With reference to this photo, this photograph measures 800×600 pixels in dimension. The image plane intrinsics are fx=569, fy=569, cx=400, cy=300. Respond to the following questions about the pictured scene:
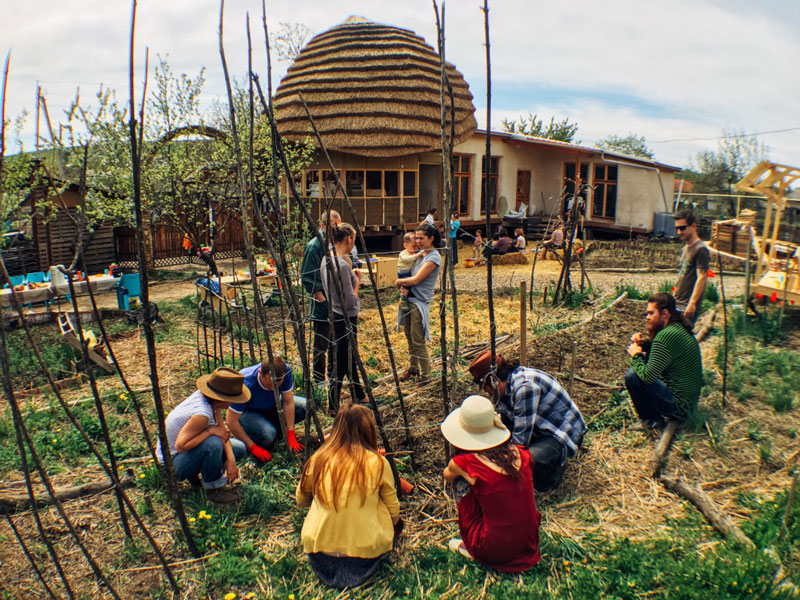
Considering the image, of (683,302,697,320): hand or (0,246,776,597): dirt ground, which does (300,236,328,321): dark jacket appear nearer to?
(0,246,776,597): dirt ground

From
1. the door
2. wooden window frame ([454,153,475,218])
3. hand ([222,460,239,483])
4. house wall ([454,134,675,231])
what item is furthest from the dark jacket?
the door

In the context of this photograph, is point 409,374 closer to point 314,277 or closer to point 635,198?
point 314,277

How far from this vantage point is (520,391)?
333 centimetres

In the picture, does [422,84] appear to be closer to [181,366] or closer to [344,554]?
[181,366]

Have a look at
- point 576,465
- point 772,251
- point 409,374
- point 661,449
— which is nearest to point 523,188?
point 772,251

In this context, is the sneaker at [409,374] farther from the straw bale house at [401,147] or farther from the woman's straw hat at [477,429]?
the straw bale house at [401,147]

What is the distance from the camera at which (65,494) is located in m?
3.37

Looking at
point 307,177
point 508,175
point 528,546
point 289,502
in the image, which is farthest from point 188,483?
point 508,175

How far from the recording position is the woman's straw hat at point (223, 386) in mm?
3355

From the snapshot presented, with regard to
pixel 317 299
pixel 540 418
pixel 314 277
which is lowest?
pixel 540 418

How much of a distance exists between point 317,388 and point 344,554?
225cm

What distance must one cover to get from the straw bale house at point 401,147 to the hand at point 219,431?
10.6m

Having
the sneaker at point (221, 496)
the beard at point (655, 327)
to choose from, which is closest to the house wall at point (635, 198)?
the beard at point (655, 327)

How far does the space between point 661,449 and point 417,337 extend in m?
2.17
